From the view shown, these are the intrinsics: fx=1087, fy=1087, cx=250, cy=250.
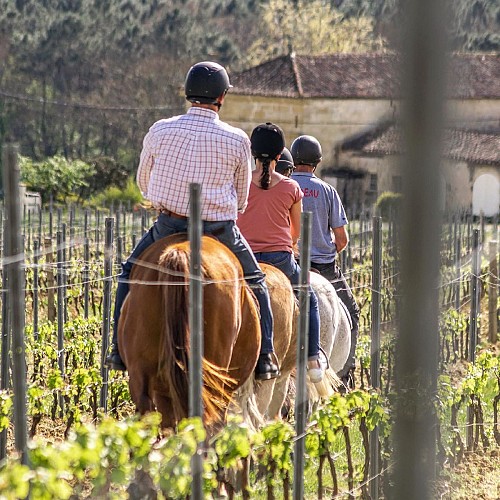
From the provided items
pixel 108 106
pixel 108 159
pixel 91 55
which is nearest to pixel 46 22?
pixel 91 55

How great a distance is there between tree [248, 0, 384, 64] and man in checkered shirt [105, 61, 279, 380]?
2086 inches

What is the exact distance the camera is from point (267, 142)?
217 inches

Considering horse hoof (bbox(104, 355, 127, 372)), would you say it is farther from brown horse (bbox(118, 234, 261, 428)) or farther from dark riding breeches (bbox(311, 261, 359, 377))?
dark riding breeches (bbox(311, 261, 359, 377))

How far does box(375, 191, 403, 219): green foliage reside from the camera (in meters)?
0.79

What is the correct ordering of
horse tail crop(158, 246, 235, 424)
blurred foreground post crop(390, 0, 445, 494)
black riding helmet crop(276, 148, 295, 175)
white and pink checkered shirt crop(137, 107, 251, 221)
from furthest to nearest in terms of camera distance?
black riding helmet crop(276, 148, 295, 175), white and pink checkered shirt crop(137, 107, 251, 221), horse tail crop(158, 246, 235, 424), blurred foreground post crop(390, 0, 445, 494)

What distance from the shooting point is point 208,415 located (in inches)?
170

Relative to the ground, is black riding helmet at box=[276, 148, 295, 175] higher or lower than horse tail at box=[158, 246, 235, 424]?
higher

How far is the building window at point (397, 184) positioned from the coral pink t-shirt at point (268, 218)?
4806 mm

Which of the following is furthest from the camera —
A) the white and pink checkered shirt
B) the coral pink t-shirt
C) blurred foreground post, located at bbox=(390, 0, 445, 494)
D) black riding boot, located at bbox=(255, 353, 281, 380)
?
the coral pink t-shirt

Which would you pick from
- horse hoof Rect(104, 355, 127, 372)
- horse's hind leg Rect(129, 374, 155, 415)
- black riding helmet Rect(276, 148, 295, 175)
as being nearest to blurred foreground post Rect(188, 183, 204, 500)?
horse's hind leg Rect(129, 374, 155, 415)

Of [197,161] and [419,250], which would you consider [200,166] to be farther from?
[419,250]

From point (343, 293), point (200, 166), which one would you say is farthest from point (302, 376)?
point (343, 293)

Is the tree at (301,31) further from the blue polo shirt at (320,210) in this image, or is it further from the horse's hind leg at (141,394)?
the horse's hind leg at (141,394)

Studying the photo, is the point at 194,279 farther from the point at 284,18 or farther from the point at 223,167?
the point at 284,18
